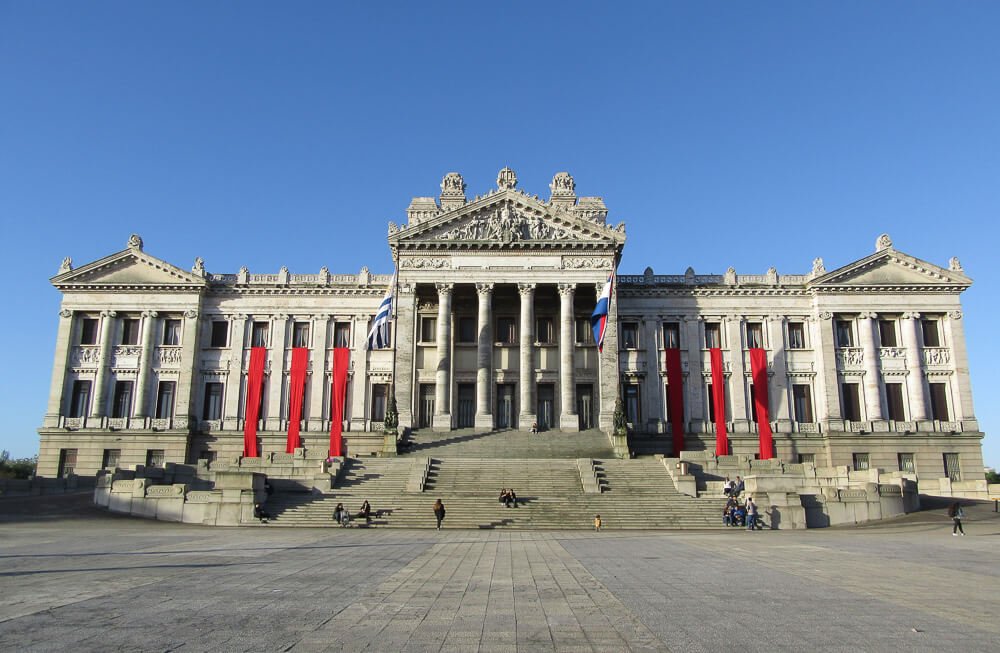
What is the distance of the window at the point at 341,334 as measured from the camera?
197 feet

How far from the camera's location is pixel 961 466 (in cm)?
5472

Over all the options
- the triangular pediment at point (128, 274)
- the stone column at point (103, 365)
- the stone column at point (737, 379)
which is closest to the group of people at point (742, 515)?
Result: the stone column at point (737, 379)

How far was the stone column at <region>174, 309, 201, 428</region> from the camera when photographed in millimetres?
57094

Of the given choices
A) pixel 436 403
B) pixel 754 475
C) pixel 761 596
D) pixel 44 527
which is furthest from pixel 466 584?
pixel 436 403

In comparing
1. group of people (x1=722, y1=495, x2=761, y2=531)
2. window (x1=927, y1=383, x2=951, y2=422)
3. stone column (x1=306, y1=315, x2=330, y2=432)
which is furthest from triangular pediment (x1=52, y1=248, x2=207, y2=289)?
window (x1=927, y1=383, x2=951, y2=422)

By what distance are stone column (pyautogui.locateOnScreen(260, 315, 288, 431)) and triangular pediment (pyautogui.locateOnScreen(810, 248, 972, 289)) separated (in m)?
43.2

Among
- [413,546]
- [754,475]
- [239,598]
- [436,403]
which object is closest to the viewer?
[239,598]

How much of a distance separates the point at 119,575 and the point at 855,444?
53669mm

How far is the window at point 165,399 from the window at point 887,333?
56476mm

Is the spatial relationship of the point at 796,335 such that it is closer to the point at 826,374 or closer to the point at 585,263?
the point at 826,374

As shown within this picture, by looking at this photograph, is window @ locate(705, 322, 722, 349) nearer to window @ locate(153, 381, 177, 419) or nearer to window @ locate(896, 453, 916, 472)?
window @ locate(896, 453, 916, 472)

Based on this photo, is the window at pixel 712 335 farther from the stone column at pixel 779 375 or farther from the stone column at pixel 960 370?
the stone column at pixel 960 370

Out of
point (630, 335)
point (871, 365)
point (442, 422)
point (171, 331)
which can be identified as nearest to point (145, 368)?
point (171, 331)

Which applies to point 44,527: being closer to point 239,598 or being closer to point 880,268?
point 239,598
